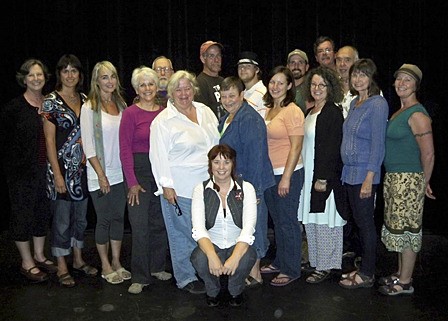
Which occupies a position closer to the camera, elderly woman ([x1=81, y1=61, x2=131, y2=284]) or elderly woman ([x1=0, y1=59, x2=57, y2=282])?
elderly woman ([x1=81, y1=61, x2=131, y2=284])

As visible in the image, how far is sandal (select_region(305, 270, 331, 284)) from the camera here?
3.40 metres

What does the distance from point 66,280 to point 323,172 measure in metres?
1.85

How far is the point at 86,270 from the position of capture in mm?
3625

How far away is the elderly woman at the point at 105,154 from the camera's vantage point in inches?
129

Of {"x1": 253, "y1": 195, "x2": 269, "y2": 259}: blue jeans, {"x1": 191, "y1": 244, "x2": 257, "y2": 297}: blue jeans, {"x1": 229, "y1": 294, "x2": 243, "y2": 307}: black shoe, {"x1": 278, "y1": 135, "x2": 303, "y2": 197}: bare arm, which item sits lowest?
{"x1": 229, "y1": 294, "x2": 243, "y2": 307}: black shoe

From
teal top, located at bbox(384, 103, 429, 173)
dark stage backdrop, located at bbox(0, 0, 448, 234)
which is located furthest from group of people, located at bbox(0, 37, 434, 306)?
dark stage backdrop, located at bbox(0, 0, 448, 234)

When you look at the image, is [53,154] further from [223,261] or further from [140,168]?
[223,261]

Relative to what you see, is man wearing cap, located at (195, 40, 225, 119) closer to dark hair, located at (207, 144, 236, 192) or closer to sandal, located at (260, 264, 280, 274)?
dark hair, located at (207, 144, 236, 192)

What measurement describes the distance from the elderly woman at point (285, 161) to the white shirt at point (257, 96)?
0.71 ft

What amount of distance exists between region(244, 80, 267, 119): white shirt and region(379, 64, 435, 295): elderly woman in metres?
0.89

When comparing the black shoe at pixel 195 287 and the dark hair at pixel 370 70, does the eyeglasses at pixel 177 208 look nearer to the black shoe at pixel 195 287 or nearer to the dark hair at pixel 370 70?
the black shoe at pixel 195 287

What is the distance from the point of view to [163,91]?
12.3ft

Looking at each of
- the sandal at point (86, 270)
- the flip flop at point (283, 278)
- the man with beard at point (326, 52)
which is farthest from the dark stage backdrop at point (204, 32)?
the flip flop at point (283, 278)

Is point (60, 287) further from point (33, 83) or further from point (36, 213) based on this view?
point (33, 83)
